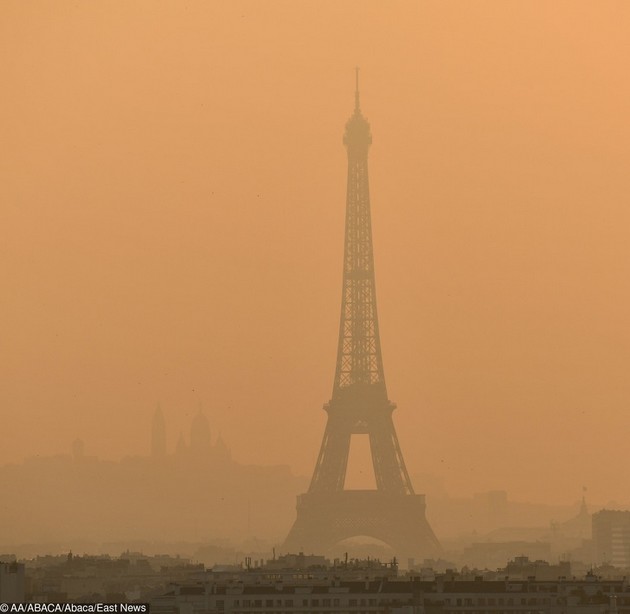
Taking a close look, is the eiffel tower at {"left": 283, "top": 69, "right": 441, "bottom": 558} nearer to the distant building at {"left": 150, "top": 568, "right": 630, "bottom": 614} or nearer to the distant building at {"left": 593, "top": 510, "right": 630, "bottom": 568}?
the distant building at {"left": 593, "top": 510, "right": 630, "bottom": 568}

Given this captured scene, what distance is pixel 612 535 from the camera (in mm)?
132000

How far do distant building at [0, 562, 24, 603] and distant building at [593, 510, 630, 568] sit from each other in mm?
66506

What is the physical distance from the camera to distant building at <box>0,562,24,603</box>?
61.5 meters

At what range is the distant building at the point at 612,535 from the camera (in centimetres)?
12912

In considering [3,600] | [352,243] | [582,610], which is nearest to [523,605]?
[582,610]

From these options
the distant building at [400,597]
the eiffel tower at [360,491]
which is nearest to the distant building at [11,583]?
the distant building at [400,597]

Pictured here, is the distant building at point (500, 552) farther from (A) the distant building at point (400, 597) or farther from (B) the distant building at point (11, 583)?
(B) the distant building at point (11, 583)

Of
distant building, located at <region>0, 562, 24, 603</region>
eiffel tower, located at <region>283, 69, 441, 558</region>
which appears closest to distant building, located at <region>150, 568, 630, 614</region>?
distant building, located at <region>0, 562, 24, 603</region>

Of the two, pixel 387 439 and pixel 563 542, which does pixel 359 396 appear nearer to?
pixel 387 439

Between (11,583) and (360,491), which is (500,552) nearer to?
(360,491)

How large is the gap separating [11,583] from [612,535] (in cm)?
7180

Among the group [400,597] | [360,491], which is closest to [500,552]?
[360,491]

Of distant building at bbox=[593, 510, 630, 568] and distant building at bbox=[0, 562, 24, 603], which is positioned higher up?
distant building at bbox=[593, 510, 630, 568]

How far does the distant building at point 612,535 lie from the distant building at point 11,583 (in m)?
66.5
